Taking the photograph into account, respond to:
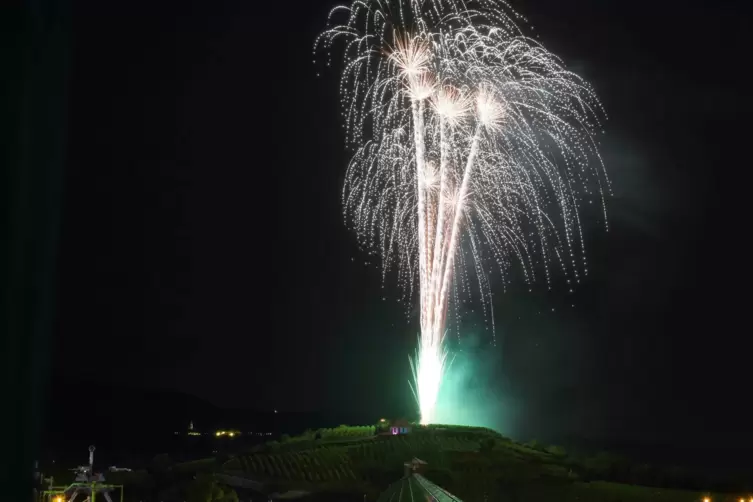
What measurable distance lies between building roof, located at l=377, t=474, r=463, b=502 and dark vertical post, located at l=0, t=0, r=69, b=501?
869 cm

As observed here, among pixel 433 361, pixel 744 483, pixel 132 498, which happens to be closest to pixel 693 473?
pixel 744 483

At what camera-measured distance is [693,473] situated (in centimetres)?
6625

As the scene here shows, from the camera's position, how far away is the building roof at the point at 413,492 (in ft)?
36.8

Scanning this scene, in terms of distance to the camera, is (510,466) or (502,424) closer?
(510,466)

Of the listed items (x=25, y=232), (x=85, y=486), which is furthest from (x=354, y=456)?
(x=25, y=232)

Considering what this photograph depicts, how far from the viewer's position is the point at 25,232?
3109 millimetres

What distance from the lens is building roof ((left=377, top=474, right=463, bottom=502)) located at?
1123 cm

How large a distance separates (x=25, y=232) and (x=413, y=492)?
908 cm

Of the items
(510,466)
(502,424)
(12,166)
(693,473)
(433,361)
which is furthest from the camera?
(502,424)

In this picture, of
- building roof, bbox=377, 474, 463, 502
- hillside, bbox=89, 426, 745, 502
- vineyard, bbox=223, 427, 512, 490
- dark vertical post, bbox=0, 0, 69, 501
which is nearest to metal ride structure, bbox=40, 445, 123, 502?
hillside, bbox=89, 426, 745, 502

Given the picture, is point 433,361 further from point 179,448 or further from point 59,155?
point 179,448

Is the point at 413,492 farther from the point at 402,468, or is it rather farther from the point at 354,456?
the point at 354,456

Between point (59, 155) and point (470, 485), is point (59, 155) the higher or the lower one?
the higher one

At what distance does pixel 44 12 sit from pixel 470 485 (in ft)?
154
